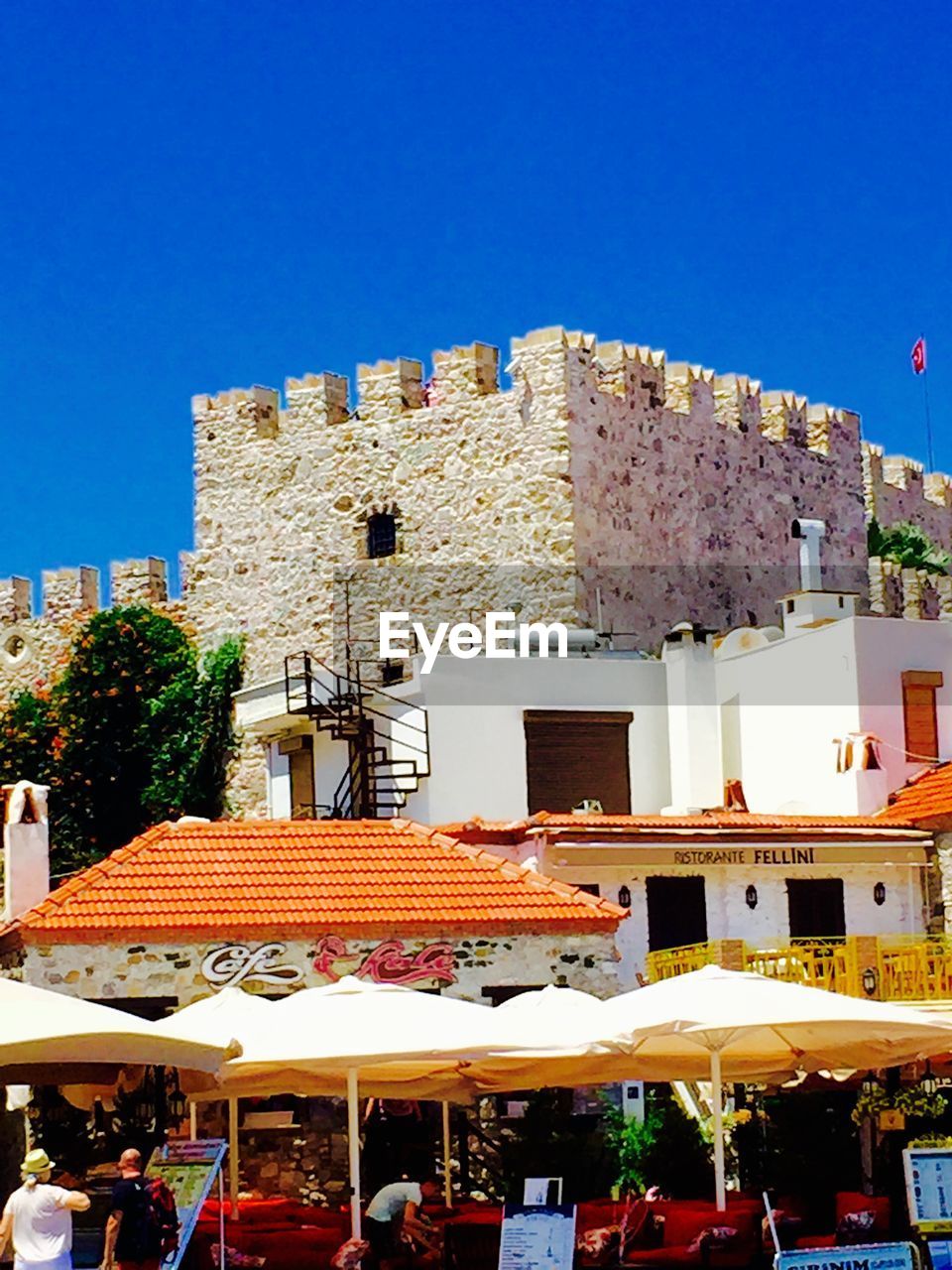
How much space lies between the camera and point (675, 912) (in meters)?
32.3

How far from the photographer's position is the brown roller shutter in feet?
124

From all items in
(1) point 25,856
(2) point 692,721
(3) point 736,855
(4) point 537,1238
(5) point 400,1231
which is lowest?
(5) point 400,1231

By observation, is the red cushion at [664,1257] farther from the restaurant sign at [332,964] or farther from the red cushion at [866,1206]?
the restaurant sign at [332,964]

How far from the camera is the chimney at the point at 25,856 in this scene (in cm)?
2998

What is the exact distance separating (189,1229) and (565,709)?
20448 mm

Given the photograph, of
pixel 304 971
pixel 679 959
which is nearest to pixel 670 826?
pixel 679 959

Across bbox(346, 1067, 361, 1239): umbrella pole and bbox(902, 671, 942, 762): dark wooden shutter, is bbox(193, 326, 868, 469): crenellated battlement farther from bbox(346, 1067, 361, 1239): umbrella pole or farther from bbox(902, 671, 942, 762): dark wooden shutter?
bbox(346, 1067, 361, 1239): umbrella pole

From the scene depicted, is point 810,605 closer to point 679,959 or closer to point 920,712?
point 920,712

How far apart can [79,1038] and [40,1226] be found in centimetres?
145

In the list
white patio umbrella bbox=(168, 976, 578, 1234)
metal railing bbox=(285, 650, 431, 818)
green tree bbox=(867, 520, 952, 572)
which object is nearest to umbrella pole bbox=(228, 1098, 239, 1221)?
white patio umbrella bbox=(168, 976, 578, 1234)

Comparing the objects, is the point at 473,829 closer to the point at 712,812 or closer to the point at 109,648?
the point at 712,812

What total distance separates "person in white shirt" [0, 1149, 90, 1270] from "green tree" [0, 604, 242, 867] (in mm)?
26663

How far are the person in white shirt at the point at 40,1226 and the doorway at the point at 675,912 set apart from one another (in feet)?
50.8

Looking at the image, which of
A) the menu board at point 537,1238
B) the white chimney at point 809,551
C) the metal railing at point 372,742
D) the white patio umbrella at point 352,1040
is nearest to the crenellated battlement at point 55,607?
the metal railing at point 372,742
